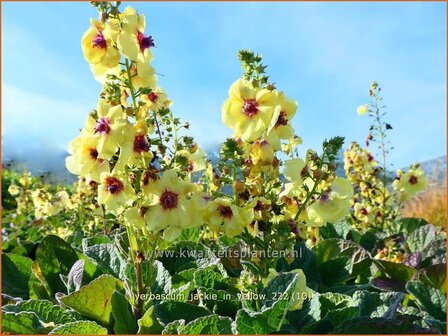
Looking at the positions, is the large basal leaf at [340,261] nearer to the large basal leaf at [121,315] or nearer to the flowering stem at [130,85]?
the large basal leaf at [121,315]

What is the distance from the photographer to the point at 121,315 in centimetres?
166

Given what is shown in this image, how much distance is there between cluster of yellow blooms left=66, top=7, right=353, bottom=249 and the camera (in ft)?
5.11

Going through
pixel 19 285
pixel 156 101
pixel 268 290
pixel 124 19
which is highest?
pixel 124 19

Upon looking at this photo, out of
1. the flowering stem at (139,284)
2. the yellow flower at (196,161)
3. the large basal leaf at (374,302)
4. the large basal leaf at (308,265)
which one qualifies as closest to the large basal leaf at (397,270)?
the large basal leaf at (308,265)

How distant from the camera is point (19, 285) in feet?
7.63

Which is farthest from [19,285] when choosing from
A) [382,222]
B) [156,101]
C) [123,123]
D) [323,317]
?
[382,222]

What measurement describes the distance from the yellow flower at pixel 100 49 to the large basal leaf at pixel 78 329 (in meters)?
0.76

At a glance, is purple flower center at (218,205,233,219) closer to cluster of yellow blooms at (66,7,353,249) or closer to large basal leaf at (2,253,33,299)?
cluster of yellow blooms at (66,7,353,249)

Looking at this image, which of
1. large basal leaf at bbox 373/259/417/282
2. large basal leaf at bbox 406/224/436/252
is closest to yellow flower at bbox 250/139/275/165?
large basal leaf at bbox 373/259/417/282

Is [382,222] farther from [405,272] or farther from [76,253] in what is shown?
[76,253]

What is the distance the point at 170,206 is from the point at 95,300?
0.45 m

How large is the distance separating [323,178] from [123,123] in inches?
25.8

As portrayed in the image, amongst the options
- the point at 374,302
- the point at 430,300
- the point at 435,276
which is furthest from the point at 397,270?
→ the point at 374,302

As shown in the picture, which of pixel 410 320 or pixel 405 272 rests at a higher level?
pixel 405 272
